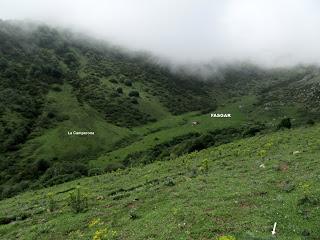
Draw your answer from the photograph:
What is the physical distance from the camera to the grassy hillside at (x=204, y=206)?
787 inches

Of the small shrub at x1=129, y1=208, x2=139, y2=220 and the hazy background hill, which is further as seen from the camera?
the hazy background hill

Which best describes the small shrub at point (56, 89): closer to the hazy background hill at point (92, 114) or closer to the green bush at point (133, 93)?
the hazy background hill at point (92, 114)

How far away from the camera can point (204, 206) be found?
79.4 ft

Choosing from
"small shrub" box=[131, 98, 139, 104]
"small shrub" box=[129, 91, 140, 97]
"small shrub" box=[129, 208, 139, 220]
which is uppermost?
"small shrub" box=[129, 91, 140, 97]

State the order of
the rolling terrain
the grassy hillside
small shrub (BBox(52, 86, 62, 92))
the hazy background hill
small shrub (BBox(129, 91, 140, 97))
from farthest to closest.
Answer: small shrub (BBox(129, 91, 140, 97)) < small shrub (BBox(52, 86, 62, 92)) < the hazy background hill < the rolling terrain < the grassy hillside

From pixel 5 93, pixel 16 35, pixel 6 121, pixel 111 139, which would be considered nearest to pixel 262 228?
pixel 111 139

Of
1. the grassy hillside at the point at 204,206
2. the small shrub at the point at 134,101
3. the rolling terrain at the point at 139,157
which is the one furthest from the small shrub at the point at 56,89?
the grassy hillside at the point at 204,206

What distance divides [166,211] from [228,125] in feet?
385

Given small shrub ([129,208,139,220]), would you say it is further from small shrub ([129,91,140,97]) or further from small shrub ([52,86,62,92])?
small shrub ([129,91,140,97])

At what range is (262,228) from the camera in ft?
61.9

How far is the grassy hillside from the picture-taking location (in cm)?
1998

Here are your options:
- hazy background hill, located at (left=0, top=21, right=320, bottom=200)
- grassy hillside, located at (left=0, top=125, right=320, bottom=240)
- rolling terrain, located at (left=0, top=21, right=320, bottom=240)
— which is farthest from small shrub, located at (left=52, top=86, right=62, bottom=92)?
grassy hillside, located at (left=0, top=125, right=320, bottom=240)

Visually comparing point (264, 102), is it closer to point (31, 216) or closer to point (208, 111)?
point (208, 111)

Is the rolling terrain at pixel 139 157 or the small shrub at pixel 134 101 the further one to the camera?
the small shrub at pixel 134 101
